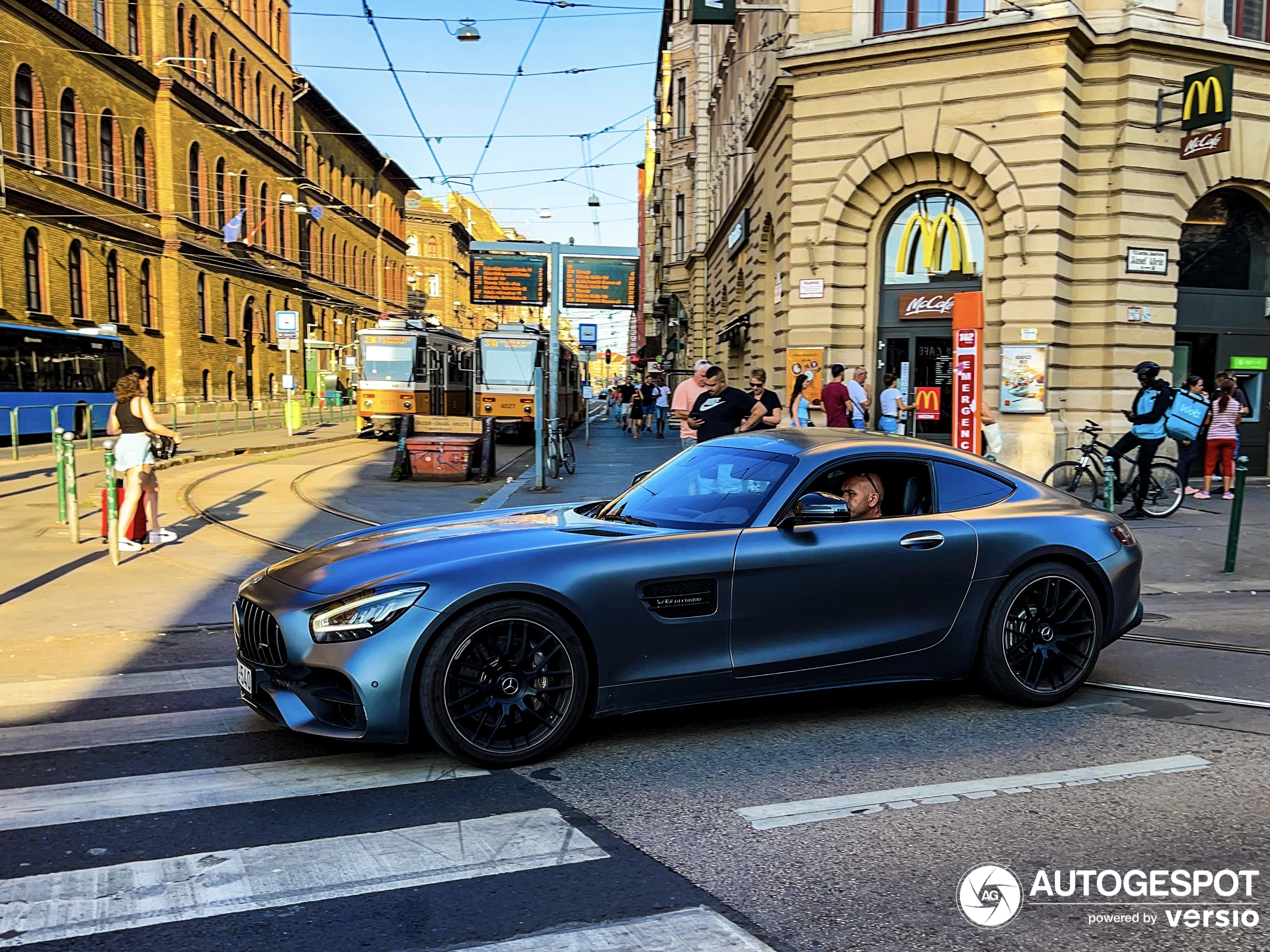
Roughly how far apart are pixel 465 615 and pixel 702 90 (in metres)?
43.6

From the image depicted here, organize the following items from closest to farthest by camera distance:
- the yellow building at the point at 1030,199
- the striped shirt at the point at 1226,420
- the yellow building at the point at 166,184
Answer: the striped shirt at the point at 1226,420 → the yellow building at the point at 1030,199 → the yellow building at the point at 166,184

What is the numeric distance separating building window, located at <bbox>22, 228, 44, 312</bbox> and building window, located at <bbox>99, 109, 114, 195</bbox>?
17.8ft

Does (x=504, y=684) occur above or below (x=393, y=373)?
below

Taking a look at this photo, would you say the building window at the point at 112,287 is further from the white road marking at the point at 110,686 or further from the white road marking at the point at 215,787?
the white road marking at the point at 215,787

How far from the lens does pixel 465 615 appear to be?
169 inches

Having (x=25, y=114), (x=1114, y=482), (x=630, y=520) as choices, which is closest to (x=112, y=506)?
(x=630, y=520)

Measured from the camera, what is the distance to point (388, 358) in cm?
3052

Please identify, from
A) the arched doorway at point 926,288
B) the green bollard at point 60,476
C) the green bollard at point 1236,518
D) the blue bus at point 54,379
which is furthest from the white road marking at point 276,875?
the blue bus at point 54,379

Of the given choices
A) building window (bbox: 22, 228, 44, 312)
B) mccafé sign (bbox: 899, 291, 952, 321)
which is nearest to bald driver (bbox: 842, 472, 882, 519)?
mccafé sign (bbox: 899, 291, 952, 321)

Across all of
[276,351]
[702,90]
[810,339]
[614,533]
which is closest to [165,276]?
[276,351]

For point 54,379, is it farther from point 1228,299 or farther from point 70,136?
point 1228,299

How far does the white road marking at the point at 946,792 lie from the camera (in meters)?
3.94

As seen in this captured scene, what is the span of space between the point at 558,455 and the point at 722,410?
7.00m

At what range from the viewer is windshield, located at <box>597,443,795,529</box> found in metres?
5.03
